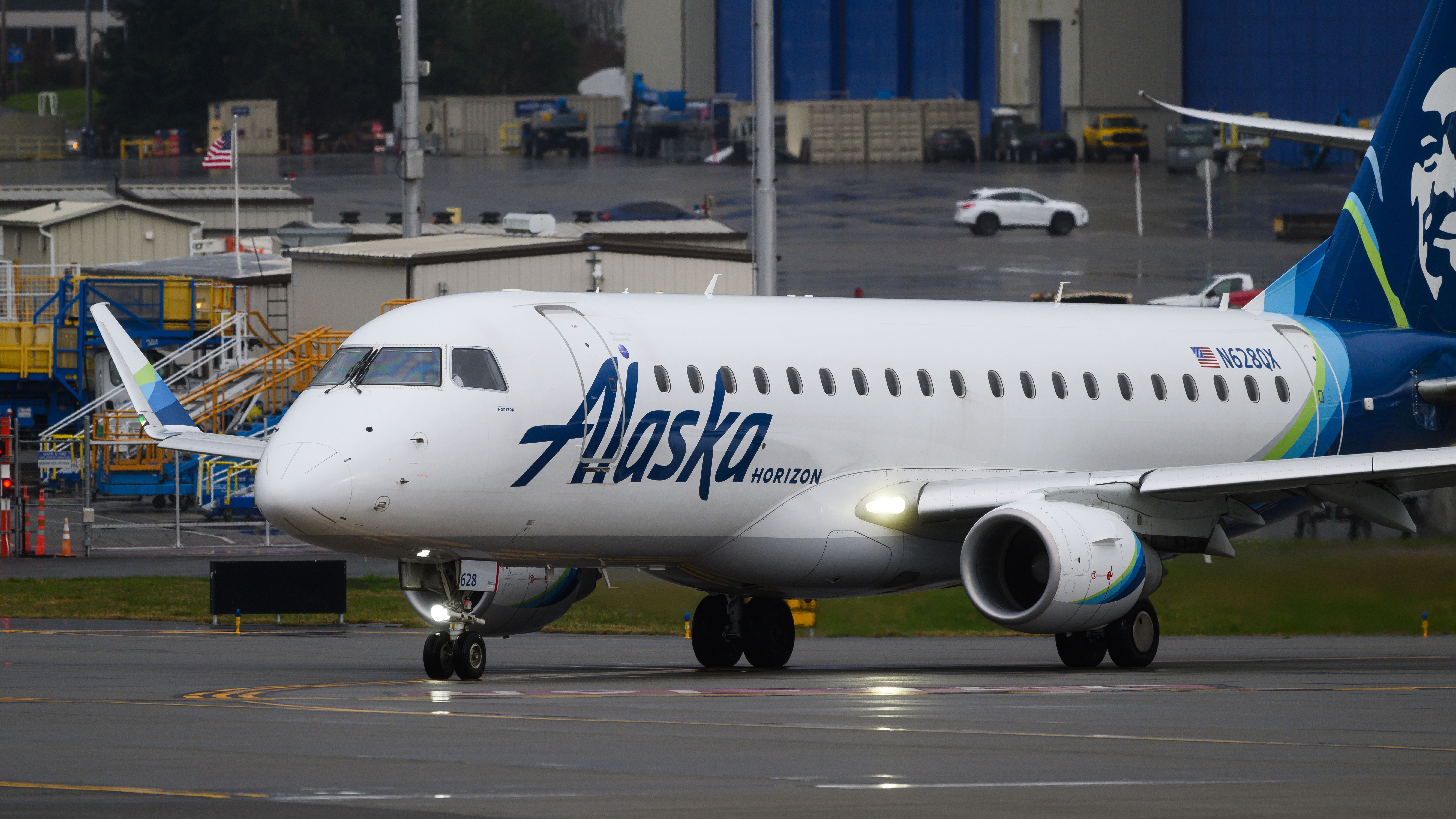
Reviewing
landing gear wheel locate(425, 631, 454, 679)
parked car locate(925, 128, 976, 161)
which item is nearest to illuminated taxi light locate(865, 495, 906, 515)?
landing gear wheel locate(425, 631, 454, 679)

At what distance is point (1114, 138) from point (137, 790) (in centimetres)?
10363

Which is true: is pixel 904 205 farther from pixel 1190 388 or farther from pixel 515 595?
pixel 515 595

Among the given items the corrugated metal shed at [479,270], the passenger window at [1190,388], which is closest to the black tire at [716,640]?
the passenger window at [1190,388]

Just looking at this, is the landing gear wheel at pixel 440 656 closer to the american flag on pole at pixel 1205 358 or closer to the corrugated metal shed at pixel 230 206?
the american flag on pole at pixel 1205 358

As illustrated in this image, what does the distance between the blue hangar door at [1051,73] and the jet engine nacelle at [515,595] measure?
9418 cm

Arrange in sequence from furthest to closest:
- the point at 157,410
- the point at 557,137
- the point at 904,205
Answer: the point at 557,137
the point at 904,205
the point at 157,410

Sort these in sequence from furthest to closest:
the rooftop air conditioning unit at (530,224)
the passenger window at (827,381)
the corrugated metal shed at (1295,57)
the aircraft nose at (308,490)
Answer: the corrugated metal shed at (1295,57), the rooftop air conditioning unit at (530,224), the passenger window at (827,381), the aircraft nose at (308,490)

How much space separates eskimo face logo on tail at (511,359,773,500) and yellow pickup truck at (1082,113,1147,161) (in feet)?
299

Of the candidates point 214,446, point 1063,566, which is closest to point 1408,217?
point 1063,566

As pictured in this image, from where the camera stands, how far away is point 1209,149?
108 meters

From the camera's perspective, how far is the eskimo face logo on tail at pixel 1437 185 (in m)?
30.4

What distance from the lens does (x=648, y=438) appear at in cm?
2372

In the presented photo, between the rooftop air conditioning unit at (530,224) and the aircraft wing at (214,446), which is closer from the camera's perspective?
the aircraft wing at (214,446)

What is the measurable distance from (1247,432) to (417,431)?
12.4m
